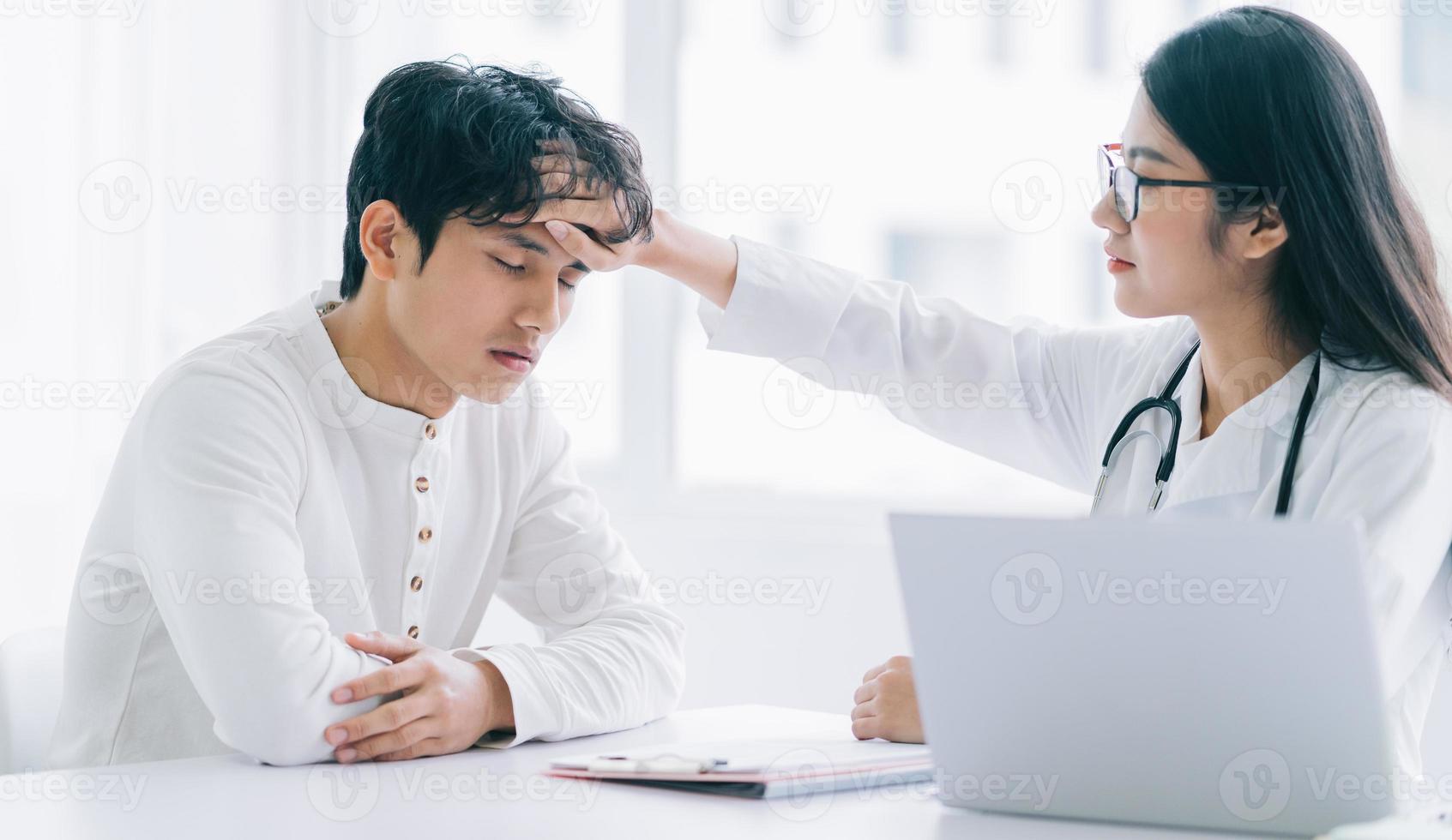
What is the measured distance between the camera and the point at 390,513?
165cm

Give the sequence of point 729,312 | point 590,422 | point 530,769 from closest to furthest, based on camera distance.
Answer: point 530,769 < point 729,312 < point 590,422

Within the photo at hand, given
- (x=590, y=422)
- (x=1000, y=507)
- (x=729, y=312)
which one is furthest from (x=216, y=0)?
(x=1000, y=507)

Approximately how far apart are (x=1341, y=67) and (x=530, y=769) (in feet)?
3.66

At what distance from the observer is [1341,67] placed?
146 centimetres

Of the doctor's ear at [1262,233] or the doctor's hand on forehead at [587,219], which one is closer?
the doctor's ear at [1262,233]

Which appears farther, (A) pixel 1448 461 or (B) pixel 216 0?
(B) pixel 216 0

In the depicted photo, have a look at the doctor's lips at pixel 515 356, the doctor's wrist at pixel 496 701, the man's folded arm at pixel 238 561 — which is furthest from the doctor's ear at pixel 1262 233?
the man's folded arm at pixel 238 561

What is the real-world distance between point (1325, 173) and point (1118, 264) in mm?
269

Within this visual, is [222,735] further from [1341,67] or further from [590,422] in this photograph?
[590,422]

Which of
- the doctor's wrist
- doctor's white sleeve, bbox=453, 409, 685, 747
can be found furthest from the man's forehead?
the doctor's wrist

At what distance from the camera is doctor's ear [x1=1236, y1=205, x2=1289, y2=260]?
149 centimetres

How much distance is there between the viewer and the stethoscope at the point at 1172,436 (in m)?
1.41

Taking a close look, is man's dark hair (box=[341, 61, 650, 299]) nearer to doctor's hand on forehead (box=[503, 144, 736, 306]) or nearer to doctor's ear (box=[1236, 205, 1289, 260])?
doctor's hand on forehead (box=[503, 144, 736, 306])

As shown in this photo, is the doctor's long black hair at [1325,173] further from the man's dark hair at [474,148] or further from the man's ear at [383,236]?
the man's ear at [383,236]
